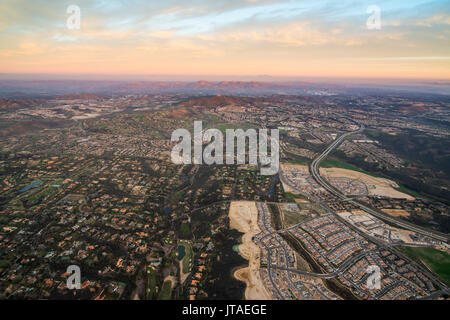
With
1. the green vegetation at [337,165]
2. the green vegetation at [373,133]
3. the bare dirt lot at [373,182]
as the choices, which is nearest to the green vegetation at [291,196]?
the bare dirt lot at [373,182]

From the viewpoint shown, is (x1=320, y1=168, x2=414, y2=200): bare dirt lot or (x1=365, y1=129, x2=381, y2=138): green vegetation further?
(x1=365, y1=129, x2=381, y2=138): green vegetation

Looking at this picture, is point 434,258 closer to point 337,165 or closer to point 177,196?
point 337,165

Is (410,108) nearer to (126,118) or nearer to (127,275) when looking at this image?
(126,118)

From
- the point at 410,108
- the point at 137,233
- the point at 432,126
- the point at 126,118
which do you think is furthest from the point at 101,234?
the point at 410,108

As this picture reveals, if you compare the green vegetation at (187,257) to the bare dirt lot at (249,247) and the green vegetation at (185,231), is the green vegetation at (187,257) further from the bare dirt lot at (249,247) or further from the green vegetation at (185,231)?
the bare dirt lot at (249,247)

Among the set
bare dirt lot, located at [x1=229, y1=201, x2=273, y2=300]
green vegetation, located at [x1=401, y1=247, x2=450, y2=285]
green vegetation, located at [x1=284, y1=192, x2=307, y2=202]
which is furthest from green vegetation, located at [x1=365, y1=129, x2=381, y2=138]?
bare dirt lot, located at [x1=229, y1=201, x2=273, y2=300]

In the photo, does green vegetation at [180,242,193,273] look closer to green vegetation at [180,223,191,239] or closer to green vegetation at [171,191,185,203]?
green vegetation at [180,223,191,239]
